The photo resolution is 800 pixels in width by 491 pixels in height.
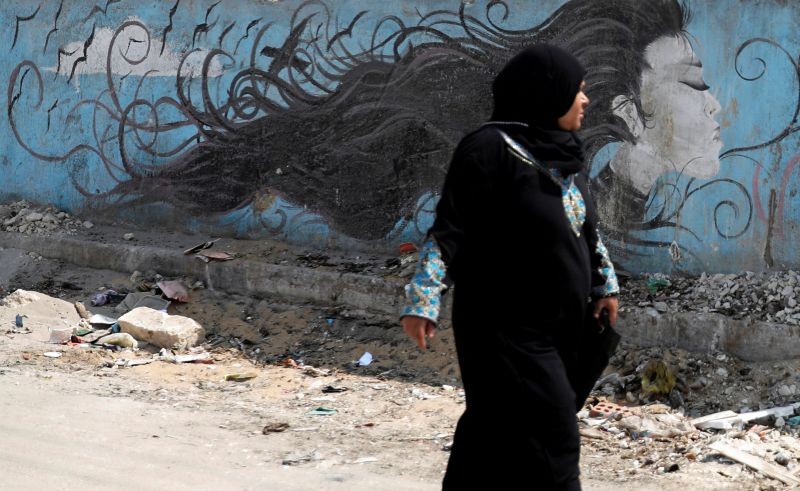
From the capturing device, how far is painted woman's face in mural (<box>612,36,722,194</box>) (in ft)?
23.2

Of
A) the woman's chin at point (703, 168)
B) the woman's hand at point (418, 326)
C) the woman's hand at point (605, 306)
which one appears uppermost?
the woman's chin at point (703, 168)

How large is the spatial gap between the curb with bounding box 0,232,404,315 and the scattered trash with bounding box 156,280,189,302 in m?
0.24

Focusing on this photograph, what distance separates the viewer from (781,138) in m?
6.80

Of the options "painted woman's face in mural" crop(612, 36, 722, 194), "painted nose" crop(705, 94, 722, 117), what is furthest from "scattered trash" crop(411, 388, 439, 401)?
"painted nose" crop(705, 94, 722, 117)

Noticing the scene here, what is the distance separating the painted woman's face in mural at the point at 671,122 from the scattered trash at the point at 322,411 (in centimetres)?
278

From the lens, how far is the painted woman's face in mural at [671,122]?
7.07m

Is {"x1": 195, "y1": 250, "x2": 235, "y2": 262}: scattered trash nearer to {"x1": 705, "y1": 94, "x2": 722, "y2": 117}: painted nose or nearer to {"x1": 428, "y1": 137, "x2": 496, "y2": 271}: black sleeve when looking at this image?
{"x1": 705, "y1": 94, "x2": 722, "y2": 117}: painted nose

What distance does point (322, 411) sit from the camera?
6109mm

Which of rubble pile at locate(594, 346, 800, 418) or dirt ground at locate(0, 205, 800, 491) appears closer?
dirt ground at locate(0, 205, 800, 491)

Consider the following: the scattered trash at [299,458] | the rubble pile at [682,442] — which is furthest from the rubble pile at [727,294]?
the scattered trash at [299,458]

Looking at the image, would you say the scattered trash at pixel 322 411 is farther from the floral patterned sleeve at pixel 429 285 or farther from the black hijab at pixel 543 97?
the black hijab at pixel 543 97

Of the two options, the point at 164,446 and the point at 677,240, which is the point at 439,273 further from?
the point at 677,240

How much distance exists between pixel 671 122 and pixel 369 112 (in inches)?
101

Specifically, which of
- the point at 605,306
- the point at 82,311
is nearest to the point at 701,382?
the point at 605,306
